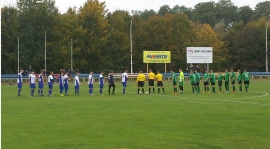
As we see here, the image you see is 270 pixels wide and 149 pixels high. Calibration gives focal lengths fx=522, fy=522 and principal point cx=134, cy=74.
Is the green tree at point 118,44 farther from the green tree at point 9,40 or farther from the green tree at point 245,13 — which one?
the green tree at point 245,13

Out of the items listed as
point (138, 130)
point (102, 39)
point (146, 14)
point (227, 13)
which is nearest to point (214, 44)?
point (102, 39)

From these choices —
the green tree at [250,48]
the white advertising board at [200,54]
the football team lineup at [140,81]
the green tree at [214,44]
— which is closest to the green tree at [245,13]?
the green tree at [250,48]

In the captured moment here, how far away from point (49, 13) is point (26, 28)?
4551mm

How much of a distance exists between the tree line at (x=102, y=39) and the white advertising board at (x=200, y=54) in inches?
379

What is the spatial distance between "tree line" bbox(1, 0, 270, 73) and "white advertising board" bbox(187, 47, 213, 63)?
9617 millimetres

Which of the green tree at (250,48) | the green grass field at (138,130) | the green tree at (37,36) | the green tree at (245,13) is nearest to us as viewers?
the green grass field at (138,130)

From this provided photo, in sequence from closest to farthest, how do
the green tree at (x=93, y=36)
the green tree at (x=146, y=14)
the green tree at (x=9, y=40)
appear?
1. the green tree at (x=9, y=40)
2. the green tree at (x=93, y=36)
3. the green tree at (x=146, y=14)

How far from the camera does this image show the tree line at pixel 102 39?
76062mm

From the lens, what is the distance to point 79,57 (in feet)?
257

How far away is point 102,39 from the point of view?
78250mm

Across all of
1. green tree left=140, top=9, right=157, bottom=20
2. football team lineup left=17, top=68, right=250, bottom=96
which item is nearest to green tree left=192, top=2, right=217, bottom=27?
green tree left=140, top=9, right=157, bottom=20

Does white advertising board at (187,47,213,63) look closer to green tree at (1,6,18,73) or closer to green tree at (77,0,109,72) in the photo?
green tree at (77,0,109,72)

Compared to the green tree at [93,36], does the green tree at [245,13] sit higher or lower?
higher

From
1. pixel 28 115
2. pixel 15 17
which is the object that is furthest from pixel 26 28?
pixel 28 115
